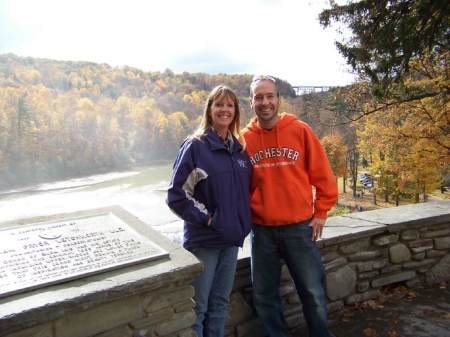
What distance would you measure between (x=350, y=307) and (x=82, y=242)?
2.35 meters

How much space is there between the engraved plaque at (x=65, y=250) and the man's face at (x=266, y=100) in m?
1.06

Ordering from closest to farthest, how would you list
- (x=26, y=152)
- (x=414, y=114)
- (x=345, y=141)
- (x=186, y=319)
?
(x=186, y=319), (x=414, y=114), (x=26, y=152), (x=345, y=141)

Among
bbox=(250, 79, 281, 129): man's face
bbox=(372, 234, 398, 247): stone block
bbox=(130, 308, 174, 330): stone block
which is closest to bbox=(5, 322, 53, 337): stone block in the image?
bbox=(130, 308, 174, 330): stone block

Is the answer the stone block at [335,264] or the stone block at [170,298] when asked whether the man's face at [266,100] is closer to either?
the stone block at [170,298]

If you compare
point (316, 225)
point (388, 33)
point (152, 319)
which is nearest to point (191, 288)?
point (152, 319)

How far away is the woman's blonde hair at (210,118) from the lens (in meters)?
2.17

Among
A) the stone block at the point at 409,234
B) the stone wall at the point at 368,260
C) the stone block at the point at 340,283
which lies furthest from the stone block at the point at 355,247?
the stone block at the point at 409,234

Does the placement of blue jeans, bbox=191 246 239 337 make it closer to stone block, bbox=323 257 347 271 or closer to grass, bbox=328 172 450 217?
stone block, bbox=323 257 347 271

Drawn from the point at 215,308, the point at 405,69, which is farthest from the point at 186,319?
the point at 405,69

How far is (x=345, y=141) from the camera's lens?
1208 inches

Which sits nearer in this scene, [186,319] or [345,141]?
[186,319]

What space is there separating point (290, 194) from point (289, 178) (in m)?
0.10

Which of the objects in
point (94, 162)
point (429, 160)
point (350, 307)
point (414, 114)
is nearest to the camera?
point (350, 307)

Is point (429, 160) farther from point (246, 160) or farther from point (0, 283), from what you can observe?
point (0, 283)
